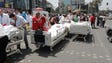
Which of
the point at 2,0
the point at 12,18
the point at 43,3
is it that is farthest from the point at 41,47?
the point at 43,3

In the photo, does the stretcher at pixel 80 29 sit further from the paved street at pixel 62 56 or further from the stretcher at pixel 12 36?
the stretcher at pixel 12 36

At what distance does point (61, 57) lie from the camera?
11.6 meters

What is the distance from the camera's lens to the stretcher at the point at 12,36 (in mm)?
10440

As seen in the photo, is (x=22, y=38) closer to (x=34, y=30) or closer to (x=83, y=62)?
(x=34, y=30)

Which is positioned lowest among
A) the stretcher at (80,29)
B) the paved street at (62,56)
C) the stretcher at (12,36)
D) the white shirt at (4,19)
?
the paved street at (62,56)

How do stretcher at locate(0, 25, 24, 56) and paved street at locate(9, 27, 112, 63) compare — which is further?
paved street at locate(9, 27, 112, 63)

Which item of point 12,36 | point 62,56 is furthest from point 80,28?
point 12,36

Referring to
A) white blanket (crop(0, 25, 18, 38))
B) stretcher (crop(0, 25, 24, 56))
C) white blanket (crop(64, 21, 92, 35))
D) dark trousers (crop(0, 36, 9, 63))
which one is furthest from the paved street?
white blanket (crop(64, 21, 92, 35))

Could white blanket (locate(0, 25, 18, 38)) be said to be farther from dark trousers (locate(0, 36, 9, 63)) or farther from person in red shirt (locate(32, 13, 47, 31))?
person in red shirt (locate(32, 13, 47, 31))

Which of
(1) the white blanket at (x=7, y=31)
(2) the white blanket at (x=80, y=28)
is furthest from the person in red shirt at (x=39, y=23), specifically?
(2) the white blanket at (x=80, y=28)

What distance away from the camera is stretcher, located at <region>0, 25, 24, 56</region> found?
1044 cm

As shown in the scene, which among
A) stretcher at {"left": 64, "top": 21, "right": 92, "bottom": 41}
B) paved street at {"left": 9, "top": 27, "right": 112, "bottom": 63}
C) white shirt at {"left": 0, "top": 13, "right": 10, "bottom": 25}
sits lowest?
paved street at {"left": 9, "top": 27, "right": 112, "bottom": 63}

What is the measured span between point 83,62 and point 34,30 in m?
3.36

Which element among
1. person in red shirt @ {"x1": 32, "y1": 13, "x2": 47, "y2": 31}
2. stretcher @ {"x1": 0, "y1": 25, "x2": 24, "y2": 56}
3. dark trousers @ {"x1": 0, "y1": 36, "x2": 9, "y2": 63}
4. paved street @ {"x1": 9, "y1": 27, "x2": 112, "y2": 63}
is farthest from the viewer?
person in red shirt @ {"x1": 32, "y1": 13, "x2": 47, "y2": 31}
